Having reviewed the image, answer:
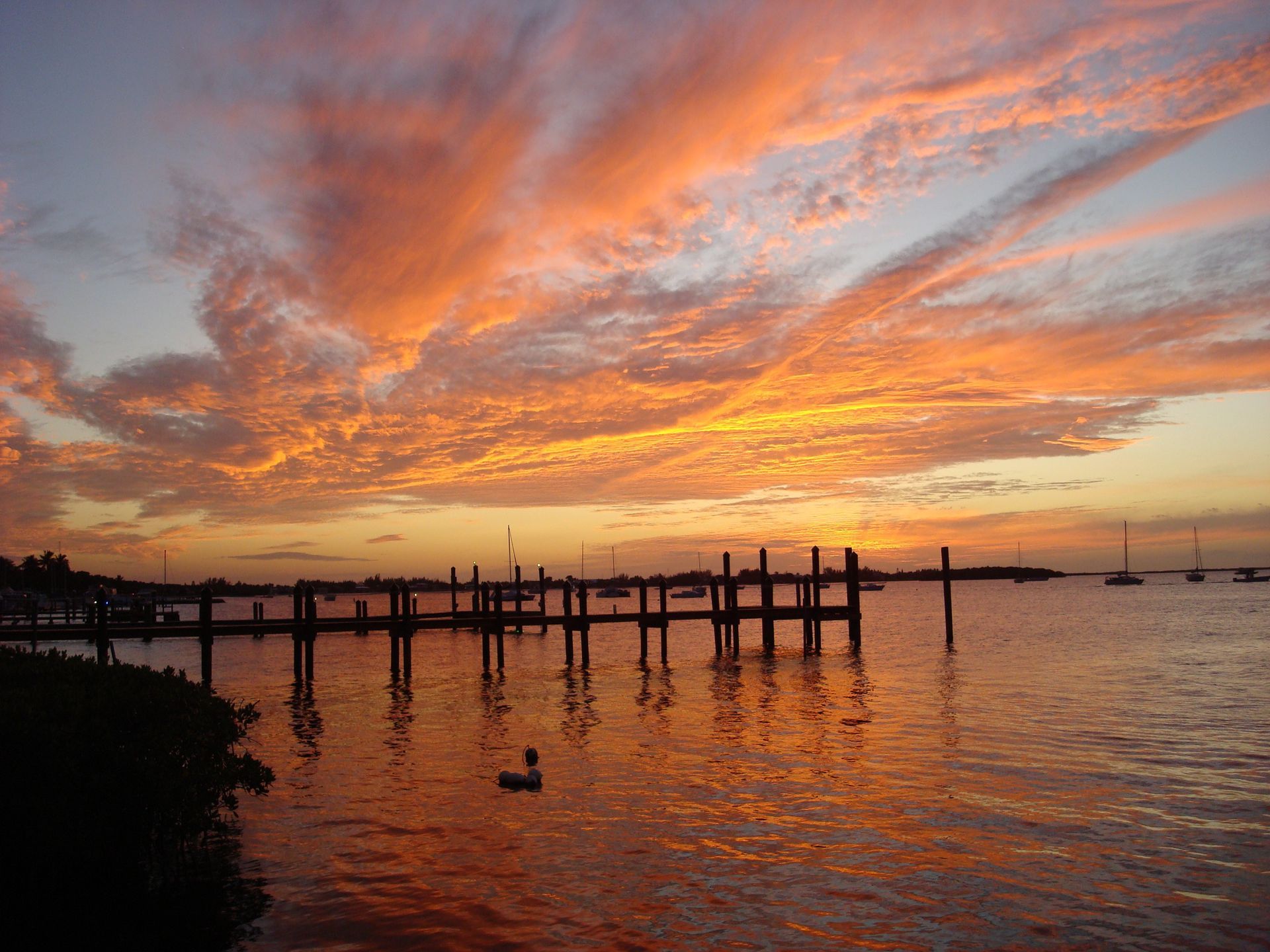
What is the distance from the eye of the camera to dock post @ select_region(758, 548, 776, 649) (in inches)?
1695

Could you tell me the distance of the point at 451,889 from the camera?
10.1 m

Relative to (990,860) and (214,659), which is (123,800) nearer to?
(990,860)

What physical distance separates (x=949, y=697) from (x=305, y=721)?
17.5 meters

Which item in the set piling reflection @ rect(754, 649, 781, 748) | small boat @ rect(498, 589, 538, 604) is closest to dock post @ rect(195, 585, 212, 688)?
piling reflection @ rect(754, 649, 781, 748)

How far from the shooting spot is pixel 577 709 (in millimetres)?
24297

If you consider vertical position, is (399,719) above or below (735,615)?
below

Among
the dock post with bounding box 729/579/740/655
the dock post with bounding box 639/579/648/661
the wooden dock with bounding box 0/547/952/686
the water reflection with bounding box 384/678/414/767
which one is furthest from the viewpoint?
the dock post with bounding box 729/579/740/655

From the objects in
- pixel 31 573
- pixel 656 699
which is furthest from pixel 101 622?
pixel 31 573

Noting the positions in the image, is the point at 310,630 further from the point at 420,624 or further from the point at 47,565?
the point at 47,565

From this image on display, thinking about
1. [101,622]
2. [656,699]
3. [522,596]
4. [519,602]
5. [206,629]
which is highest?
[101,622]

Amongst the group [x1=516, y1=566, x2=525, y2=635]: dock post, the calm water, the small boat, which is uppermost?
[x1=516, y1=566, x2=525, y2=635]: dock post

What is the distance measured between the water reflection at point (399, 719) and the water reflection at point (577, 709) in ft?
11.6

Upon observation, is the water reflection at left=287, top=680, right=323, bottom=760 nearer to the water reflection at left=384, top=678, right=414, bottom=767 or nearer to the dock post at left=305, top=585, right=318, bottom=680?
the dock post at left=305, top=585, right=318, bottom=680

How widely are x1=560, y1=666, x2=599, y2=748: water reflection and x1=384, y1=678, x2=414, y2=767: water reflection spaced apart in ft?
11.6
